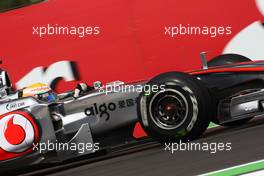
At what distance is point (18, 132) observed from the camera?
618 cm

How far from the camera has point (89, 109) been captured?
6316 millimetres

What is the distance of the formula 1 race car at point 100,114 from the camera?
6.00 metres

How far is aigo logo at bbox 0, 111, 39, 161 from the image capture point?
6168 millimetres

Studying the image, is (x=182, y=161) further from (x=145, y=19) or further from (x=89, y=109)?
(x=145, y=19)
